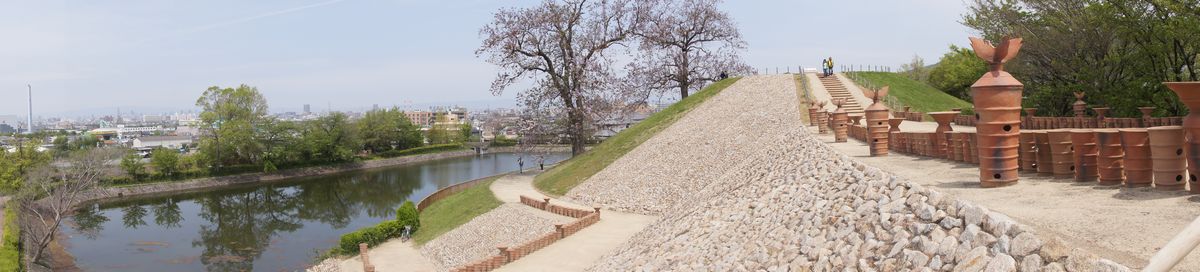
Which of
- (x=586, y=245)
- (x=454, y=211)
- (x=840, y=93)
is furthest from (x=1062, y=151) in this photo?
(x=840, y=93)

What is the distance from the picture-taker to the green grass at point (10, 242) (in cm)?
2150

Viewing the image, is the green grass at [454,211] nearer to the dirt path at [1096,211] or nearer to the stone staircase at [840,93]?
the stone staircase at [840,93]

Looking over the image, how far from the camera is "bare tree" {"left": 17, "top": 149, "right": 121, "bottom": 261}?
2768 cm

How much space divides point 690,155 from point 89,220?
33.9 m

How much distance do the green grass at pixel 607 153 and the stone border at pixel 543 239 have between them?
4.20 metres

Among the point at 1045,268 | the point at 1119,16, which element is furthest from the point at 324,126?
the point at 1045,268

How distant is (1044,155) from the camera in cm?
862

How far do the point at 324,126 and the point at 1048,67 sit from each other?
5970cm

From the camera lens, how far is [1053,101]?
22.0 metres

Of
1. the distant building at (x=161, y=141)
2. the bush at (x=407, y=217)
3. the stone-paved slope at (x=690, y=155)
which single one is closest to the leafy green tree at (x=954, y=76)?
the stone-paved slope at (x=690, y=155)

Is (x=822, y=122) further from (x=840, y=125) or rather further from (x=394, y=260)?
(x=394, y=260)

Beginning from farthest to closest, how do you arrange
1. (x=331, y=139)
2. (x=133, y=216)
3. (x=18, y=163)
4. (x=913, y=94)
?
(x=331, y=139) < (x=18, y=163) < (x=133, y=216) < (x=913, y=94)

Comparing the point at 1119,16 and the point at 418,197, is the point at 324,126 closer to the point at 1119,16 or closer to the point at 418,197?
the point at 418,197

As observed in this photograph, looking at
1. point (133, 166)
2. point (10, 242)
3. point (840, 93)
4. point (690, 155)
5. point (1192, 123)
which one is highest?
point (840, 93)
